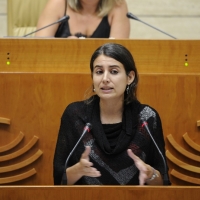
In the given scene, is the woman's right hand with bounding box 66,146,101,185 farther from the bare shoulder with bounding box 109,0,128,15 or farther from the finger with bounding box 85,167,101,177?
the bare shoulder with bounding box 109,0,128,15

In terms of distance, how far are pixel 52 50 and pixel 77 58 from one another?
67 mm

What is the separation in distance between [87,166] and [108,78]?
0.70ft

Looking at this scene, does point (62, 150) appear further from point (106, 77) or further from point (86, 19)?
point (86, 19)

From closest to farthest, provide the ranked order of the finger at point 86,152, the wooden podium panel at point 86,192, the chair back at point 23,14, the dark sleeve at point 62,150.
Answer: the wooden podium panel at point 86,192
the finger at point 86,152
the dark sleeve at point 62,150
the chair back at point 23,14

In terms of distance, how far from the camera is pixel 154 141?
123 centimetres

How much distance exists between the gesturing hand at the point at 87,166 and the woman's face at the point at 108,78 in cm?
17

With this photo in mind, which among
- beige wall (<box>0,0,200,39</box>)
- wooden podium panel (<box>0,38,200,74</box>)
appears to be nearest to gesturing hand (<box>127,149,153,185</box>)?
wooden podium panel (<box>0,38,200,74</box>)

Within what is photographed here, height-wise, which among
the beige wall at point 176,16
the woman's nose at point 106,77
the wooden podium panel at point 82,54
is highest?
the beige wall at point 176,16

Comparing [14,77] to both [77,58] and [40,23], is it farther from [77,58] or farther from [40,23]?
[40,23]

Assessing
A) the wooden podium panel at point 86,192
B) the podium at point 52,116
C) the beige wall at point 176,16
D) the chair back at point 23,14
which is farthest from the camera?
the beige wall at point 176,16

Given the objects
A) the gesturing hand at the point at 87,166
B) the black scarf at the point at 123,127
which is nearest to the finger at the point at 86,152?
the gesturing hand at the point at 87,166

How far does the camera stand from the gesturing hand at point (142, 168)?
1.20 m

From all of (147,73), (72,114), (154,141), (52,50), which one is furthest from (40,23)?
(154,141)

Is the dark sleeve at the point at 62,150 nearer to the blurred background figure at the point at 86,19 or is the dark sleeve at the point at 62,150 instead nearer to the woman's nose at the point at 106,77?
the woman's nose at the point at 106,77
